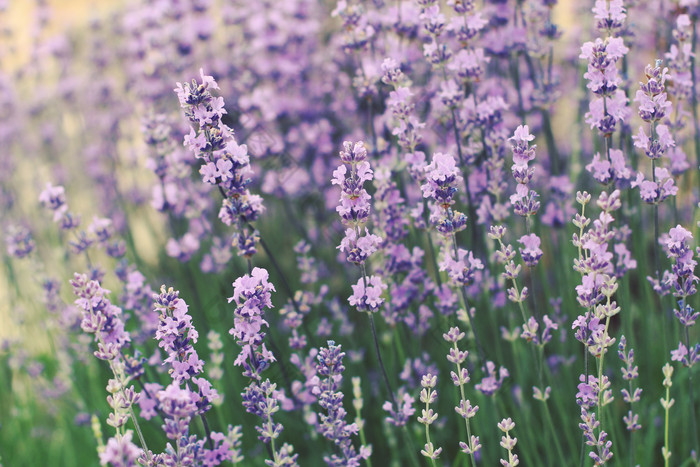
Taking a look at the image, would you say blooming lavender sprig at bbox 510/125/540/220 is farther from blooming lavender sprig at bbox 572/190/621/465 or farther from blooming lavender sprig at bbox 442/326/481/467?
blooming lavender sprig at bbox 442/326/481/467

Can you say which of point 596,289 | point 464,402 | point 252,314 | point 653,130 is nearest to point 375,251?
point 252,314

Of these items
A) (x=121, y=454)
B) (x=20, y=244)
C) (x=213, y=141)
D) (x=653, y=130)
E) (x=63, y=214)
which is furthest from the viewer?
(x=20, y=244)

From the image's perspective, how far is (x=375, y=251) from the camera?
184 centimetres

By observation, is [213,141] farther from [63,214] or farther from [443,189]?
[63,214]

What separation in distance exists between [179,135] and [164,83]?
400 millimetres

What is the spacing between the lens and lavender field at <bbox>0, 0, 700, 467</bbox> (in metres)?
1.78

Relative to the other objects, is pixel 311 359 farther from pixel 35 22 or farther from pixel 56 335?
pixel 35 22

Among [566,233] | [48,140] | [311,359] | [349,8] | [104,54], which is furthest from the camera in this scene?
[48,140]

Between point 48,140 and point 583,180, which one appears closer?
point 583,180

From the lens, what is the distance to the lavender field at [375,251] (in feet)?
5.85

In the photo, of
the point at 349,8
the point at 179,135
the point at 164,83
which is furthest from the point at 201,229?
the point at 349,8

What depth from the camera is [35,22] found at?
15.0 ft

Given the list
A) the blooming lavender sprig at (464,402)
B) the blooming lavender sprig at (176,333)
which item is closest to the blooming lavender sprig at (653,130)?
the blooming lavender sprig at (464,402)

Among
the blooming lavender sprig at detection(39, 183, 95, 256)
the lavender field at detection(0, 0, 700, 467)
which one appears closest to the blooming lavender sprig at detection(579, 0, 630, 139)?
the lavender field at detection(0, 0, 700, 467)
